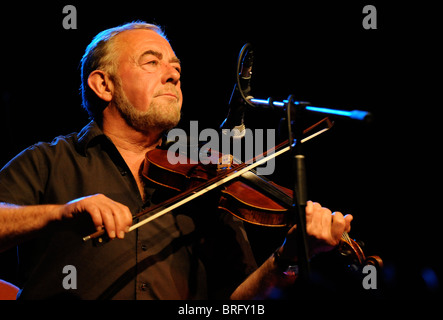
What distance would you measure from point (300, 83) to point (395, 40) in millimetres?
686

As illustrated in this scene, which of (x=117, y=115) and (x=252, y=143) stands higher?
(x=117, y=115)

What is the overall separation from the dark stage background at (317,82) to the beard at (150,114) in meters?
0.84

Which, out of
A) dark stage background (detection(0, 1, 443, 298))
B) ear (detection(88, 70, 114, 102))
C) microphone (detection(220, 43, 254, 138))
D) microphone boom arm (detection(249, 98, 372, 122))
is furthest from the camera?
dark stage background (detection(0, 1, 443, 298))

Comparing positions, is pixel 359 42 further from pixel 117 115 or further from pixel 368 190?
pixel 117 115

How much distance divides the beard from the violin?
0.86ft

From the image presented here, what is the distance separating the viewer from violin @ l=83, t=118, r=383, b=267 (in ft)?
5.49

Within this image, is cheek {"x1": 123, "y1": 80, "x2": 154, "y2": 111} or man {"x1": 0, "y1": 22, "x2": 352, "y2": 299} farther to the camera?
cheek {"x1": 123, "y1": 80, "x2": 154, "y2": 111}

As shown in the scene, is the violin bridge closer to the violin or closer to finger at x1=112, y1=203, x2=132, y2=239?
the violin

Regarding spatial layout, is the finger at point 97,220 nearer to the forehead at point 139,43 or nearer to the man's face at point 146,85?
the man's face at point 146,85

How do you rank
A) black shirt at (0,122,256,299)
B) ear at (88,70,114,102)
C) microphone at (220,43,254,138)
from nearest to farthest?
microphone at (220,43,254,138)
black shirt at (0,122,256,299)
ear at (88,70,114,102)

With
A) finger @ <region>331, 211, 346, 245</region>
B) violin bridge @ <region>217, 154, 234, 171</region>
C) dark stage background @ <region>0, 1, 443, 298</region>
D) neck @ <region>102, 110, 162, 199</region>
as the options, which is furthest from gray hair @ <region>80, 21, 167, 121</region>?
finger @ <region>331, 211, 346, 245</region>

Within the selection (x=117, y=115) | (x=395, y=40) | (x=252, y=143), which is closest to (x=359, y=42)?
(x=395, y=40)

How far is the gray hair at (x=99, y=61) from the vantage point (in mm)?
2283

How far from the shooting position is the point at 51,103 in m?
2.91
